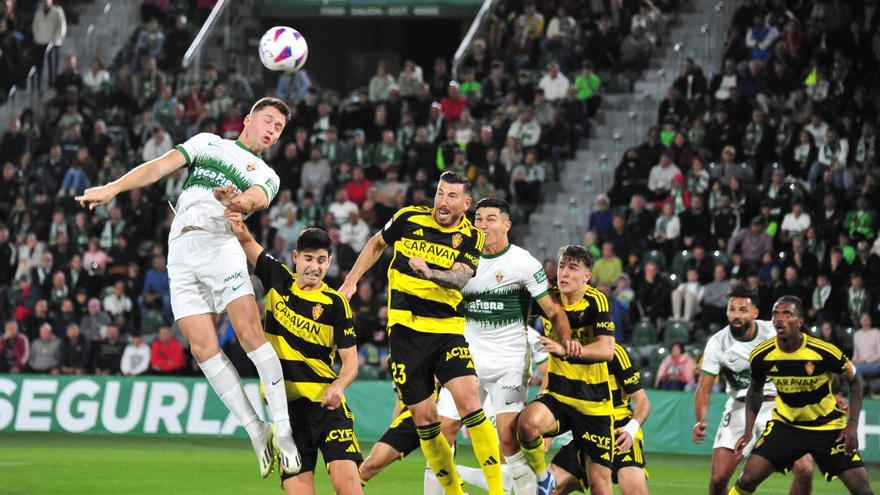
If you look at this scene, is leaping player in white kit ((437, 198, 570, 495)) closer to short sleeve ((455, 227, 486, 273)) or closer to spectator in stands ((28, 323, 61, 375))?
short sleeve ((455, 227, 486, 273))

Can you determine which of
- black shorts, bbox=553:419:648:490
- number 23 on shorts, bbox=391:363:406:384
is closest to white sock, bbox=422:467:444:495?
black shorts, bbox=553:419:648:490

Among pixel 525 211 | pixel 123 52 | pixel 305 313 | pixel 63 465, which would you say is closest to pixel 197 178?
pixel 305 313

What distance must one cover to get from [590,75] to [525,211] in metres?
2.93

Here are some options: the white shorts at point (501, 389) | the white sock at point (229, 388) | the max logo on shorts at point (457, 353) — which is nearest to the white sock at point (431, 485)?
the white shorts at point (501, 389)

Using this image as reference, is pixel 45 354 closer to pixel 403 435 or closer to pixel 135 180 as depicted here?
pixel 403 435

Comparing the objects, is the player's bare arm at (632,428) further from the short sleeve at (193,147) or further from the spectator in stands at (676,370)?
the spectator in stands at (676,370)

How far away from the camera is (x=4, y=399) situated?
21.4 metres

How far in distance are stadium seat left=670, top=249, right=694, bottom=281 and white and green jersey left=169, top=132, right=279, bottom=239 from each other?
476 inches

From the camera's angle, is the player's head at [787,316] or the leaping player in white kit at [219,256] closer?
the leaping player in white kit at [219,256]

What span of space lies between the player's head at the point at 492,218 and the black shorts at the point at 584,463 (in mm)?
1761

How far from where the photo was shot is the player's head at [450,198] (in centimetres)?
1085

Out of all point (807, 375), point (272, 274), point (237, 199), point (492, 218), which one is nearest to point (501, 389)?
point (492, 218)

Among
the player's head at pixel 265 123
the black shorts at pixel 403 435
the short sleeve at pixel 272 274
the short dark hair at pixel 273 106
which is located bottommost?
the black shorts at pixel 403 435

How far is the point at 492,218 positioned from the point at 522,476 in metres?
2.12
